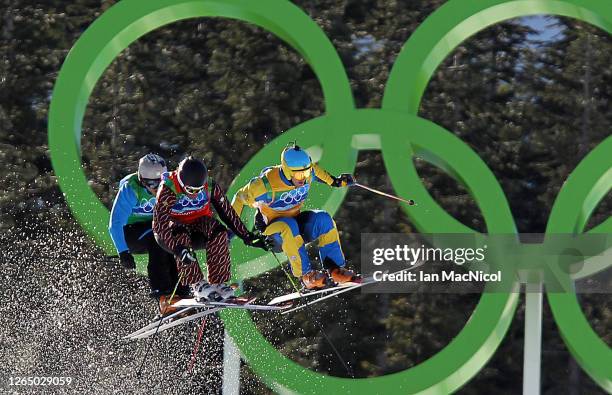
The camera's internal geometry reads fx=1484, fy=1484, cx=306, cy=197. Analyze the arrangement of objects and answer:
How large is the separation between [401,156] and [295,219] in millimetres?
1766

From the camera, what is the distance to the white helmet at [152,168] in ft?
36.1

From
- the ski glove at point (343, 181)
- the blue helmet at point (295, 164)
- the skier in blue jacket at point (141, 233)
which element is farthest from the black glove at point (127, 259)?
the ski glove at point (343, 181)

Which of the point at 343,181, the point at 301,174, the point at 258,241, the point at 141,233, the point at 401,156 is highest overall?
the point at 401,156

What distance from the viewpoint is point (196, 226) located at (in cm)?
1105

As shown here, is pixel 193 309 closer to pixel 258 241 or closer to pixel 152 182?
pixel 258 241

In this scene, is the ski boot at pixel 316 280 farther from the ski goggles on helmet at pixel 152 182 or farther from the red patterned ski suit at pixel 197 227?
the ski goggles on helmet at pixel 152 182

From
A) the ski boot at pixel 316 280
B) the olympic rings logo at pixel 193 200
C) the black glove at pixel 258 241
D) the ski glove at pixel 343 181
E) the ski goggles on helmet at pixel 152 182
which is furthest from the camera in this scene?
the ski glove at pixel 343 181

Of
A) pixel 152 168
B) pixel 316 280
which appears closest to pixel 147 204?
pixel 152 168

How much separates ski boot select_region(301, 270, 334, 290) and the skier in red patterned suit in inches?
16.6

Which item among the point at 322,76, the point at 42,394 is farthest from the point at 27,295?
the point at 322,76

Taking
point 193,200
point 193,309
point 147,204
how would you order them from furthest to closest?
point 193,309
point 147,204
point 193,200

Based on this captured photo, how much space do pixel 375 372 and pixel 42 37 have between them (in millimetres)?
7486

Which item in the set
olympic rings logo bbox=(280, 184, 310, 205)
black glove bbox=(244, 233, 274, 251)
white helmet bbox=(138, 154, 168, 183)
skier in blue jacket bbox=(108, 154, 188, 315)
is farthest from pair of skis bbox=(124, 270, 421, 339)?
white helmet bbox=(138, 154, 168, 183)

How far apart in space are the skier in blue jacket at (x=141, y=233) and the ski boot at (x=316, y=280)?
3.07 ft
